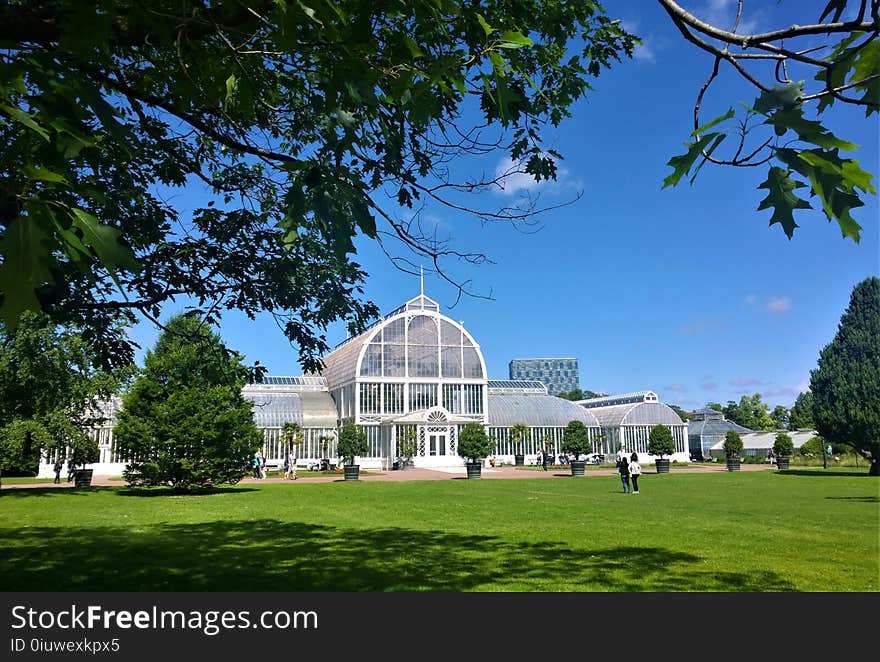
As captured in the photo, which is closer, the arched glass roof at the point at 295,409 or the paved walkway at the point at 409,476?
the paved walkway at the point at 409,476

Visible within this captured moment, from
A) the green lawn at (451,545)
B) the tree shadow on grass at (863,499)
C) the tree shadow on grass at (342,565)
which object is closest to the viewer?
the tree shadow on grass at (342,565)

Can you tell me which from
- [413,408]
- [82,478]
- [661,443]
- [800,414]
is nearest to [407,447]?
Answer: [413,408]

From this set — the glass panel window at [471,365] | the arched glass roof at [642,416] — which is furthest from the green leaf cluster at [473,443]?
the arched glass roof at [642,416]

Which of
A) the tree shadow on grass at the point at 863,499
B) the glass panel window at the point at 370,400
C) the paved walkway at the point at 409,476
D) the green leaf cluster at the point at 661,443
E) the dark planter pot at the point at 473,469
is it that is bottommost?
the paved walkway at the point at 409,476

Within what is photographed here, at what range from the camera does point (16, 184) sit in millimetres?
4719

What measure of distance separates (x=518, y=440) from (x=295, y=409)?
18.9 m

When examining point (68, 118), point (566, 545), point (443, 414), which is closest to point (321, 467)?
point (443, 414)

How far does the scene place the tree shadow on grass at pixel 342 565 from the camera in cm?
668

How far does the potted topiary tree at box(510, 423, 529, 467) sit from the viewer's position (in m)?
52.1

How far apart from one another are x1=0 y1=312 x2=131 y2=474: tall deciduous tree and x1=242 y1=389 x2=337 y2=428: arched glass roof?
22.9 meters

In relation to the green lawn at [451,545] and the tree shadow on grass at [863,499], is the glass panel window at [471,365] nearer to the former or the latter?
the green lawn at [451,545]

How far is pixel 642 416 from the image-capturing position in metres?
57.2

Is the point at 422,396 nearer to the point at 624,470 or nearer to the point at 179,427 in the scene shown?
the point at 179,427

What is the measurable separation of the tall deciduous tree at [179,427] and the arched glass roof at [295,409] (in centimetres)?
2561
